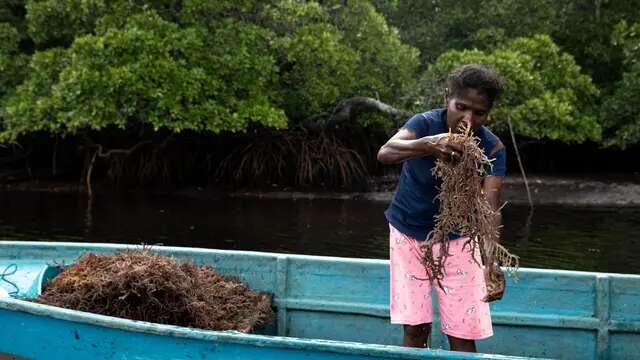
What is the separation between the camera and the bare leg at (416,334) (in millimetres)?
3732

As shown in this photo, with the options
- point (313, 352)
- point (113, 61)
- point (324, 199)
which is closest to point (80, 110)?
point (113, 61)

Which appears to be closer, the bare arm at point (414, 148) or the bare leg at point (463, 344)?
the bare arm at point (414, 148)

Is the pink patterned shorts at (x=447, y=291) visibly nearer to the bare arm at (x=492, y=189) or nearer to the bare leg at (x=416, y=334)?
the bare leg at (x=416, y=334)

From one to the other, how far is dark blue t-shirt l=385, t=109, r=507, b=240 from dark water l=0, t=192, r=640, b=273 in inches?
239

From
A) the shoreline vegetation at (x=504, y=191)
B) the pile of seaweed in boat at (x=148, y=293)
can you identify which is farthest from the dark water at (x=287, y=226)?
the pile of seaweed in boat at (x=148, y=293)

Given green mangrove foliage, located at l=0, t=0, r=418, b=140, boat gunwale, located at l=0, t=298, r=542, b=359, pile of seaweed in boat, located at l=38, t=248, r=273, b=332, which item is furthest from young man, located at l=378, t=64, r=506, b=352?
green mangrove foliage, located at l=0, t=0, r=418, b=140

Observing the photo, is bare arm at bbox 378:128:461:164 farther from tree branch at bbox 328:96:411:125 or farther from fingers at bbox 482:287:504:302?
tree branch at bbox 328:96:411:125

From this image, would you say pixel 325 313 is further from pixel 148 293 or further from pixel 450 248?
pixel 450 248

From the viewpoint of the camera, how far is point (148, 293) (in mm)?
4301

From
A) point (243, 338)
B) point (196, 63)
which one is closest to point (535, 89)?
point (196, 63)

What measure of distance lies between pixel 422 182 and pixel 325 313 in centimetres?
169

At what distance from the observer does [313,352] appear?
3.51 meters

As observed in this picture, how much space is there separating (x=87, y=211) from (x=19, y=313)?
9.93 metres

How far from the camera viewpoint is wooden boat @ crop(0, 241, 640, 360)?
3.81 meters
